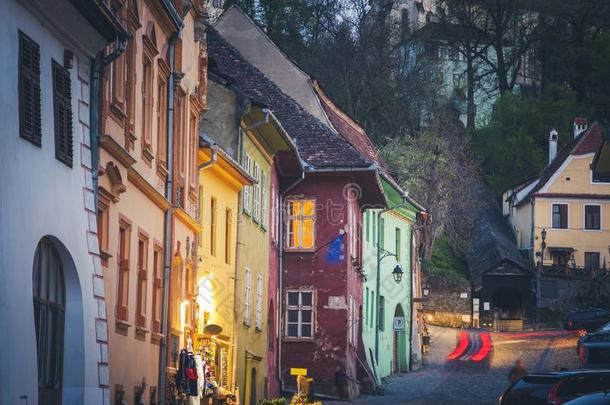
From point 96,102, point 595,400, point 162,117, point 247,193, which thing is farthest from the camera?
point 247,193

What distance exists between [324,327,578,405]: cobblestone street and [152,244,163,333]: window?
1554 cm

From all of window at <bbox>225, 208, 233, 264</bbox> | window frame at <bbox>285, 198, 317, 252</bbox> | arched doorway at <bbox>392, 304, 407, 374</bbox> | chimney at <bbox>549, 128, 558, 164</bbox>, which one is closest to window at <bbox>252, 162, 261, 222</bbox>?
window at <bbox>225, 208, 233, 264</bbox>

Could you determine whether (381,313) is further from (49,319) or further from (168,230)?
(49,319)

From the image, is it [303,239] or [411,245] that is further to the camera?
[411,245]

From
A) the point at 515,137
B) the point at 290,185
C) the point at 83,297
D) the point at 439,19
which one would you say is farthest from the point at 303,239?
the point at 439,19

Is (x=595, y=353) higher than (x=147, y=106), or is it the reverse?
(x=147, y=106)

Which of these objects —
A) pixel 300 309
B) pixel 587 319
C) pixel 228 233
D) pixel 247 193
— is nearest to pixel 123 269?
pixel 228 233

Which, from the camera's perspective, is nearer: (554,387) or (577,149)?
(554,387)

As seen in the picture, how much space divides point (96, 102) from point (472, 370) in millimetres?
35895

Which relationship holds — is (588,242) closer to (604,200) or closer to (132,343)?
(604,200)

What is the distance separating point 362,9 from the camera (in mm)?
85875

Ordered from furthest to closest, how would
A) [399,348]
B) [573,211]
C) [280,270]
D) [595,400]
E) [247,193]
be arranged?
[573,211] → [399,348] → [280,270] → [247,193] → [595,400]

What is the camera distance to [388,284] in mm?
57750

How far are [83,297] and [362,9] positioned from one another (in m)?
67.4
